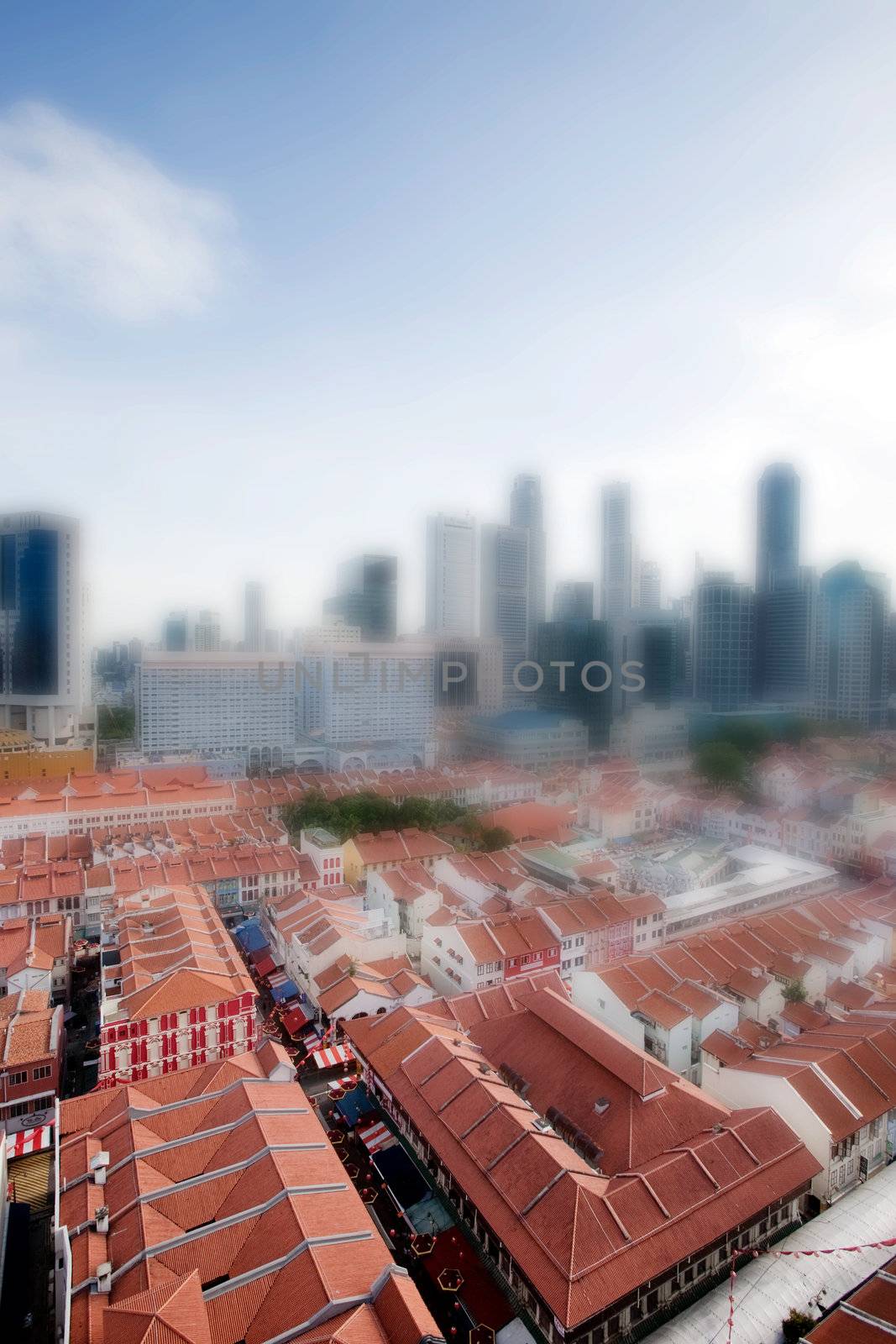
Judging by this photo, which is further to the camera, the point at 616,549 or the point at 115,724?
the point at 616,549

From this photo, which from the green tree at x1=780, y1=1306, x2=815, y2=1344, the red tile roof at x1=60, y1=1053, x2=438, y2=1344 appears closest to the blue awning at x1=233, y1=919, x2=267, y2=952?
the red tile roof at x1=60, y1=1053, x2=438, y2=1344

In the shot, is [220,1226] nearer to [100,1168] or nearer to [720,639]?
[100,1168]

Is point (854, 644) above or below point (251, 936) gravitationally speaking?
above

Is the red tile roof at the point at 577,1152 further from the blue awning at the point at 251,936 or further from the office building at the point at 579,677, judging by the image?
the office building at the point at 579,677

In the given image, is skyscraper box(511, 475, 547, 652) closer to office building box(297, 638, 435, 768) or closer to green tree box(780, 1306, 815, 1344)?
office building box(297, 638, 435, 768)

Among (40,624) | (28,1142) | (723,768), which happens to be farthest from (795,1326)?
(40,624)

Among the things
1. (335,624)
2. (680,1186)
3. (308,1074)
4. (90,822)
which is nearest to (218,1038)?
(308,1074)
